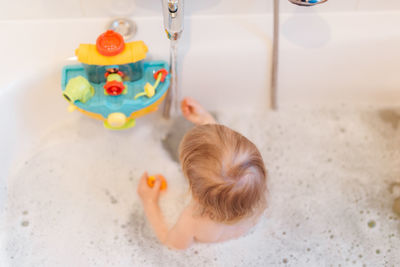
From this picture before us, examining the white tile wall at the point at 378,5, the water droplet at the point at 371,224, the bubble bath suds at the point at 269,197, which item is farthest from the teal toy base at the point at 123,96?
the water droplet at the point at 371,224

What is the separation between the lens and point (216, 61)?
3.43ft

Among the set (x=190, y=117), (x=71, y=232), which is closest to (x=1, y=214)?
(x=71, y=232)

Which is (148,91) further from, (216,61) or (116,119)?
(216,61)

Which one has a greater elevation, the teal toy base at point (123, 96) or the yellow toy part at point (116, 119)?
the teal toy base at point (123, 96)

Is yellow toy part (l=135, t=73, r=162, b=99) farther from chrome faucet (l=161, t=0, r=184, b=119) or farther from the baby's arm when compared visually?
the baby's arm

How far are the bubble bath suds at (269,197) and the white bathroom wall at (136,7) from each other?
0.30 meters

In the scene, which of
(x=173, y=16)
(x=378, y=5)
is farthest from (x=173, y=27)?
(x=378, y=5)

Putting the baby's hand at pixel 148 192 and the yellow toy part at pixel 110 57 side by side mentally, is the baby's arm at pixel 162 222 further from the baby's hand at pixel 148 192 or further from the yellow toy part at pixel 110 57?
the yellow toy part at pixel 110 57

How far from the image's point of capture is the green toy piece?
0.89 meters

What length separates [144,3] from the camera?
1.00m

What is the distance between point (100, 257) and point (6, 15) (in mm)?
640

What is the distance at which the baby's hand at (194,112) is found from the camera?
3.59 feet

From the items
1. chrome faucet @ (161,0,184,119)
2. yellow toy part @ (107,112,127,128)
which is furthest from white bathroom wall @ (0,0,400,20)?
yellow toy part @ (107,112,127,128)

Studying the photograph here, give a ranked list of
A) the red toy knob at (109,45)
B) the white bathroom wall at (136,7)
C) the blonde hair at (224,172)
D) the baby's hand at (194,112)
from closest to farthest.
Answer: the blonde hair at (224,172)
the red toy knob at (109,45)
the white bathroom wall at (136,7)
the baby's hand at (194,112)
